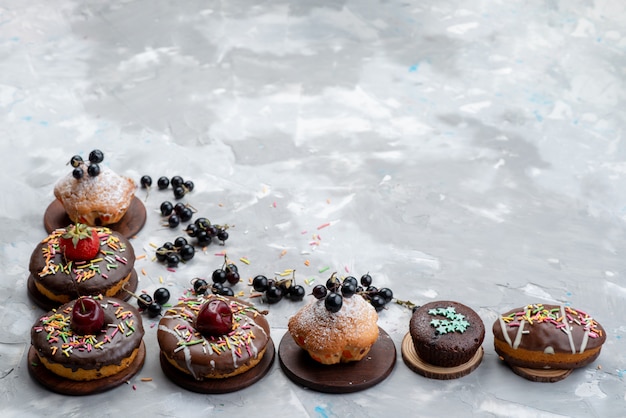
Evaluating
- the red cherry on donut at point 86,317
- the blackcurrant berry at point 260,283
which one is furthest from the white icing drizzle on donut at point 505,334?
the red cherry on donut at point 86,317

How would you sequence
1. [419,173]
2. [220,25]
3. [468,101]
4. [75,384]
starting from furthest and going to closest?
[220,25] < [468,101] < [419,173] < [75,384]

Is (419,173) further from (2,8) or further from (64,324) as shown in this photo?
(2,8)

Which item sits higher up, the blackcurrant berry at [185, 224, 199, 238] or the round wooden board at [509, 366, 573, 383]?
the blackcurrant berry at [185, 224, 199, 238]

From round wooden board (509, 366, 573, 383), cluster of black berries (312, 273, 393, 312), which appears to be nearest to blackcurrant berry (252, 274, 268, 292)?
cluster of black berries (312, 273, 393, 312)

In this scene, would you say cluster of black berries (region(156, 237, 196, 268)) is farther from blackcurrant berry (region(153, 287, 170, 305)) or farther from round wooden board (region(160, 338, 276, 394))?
round wooden board (region(160, 338, 276, 394))

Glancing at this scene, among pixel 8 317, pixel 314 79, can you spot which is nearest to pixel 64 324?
pixel 8 317

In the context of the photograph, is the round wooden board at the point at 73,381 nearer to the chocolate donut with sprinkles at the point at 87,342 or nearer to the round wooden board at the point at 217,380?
the chocolate donut with sprinkles at the point at 87,342
